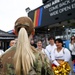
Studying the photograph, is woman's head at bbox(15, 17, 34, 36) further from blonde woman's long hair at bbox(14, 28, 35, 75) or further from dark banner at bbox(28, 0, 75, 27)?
dark banner at bbox(28, 0, 75, 27)

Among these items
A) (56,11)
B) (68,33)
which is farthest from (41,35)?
(68,33)

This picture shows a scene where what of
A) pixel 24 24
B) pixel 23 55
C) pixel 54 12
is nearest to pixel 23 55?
pixel 23 55

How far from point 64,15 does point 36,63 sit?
11.3 m

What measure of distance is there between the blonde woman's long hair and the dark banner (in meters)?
10.4

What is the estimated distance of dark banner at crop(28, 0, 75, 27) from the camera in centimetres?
1298

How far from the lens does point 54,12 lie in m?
14.6

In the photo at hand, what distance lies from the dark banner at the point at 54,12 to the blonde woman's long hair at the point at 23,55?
34.2 feet

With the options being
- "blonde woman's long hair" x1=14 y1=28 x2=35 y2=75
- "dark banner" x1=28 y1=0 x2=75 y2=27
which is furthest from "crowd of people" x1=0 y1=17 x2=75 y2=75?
"dark banner" x1=28 y1=0 x2=75 y2=27

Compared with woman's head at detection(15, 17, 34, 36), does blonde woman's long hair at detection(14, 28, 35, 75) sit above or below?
below

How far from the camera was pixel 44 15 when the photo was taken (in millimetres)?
15984

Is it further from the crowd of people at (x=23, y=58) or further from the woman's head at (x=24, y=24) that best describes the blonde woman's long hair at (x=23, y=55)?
the woman's head at (x=24, y=24)

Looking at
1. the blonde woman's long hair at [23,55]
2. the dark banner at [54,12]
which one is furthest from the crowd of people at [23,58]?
the dark banner at [54,12]

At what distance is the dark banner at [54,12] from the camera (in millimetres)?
12975

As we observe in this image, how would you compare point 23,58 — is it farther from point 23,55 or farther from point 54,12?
point 54,12
